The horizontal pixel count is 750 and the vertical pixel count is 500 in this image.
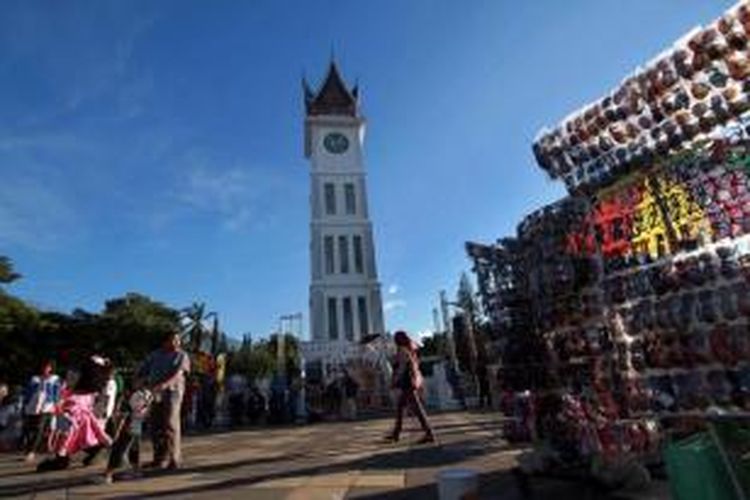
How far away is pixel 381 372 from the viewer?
3556cm

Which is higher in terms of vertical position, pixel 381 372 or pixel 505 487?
pixel 381 372

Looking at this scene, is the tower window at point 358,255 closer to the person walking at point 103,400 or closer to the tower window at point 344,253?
the tower window at point 344,253

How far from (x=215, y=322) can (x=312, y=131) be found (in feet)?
105

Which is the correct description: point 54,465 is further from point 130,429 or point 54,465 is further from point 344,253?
point 344,253

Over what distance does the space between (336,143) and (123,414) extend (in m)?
65.6

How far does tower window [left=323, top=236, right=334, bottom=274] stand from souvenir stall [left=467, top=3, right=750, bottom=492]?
59.6 meters

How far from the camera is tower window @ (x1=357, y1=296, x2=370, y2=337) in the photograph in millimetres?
66500

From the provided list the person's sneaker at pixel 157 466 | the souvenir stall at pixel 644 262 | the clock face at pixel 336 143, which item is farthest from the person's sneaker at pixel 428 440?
the clock face at pixel 336 143

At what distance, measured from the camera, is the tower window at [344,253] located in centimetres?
6744

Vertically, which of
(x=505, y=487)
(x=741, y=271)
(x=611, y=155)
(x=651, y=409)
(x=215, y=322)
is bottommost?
(x=505, y=487)

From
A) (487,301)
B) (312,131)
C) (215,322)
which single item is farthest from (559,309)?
(312,131)

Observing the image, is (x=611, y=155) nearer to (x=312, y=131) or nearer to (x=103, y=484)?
(x=103, y=484)

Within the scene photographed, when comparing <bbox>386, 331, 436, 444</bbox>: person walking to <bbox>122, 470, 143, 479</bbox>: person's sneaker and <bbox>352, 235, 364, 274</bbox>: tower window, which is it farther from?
<bbox>352, 235, 364, 274</bbox>: tower window

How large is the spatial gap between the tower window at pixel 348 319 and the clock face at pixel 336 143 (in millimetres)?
16059
